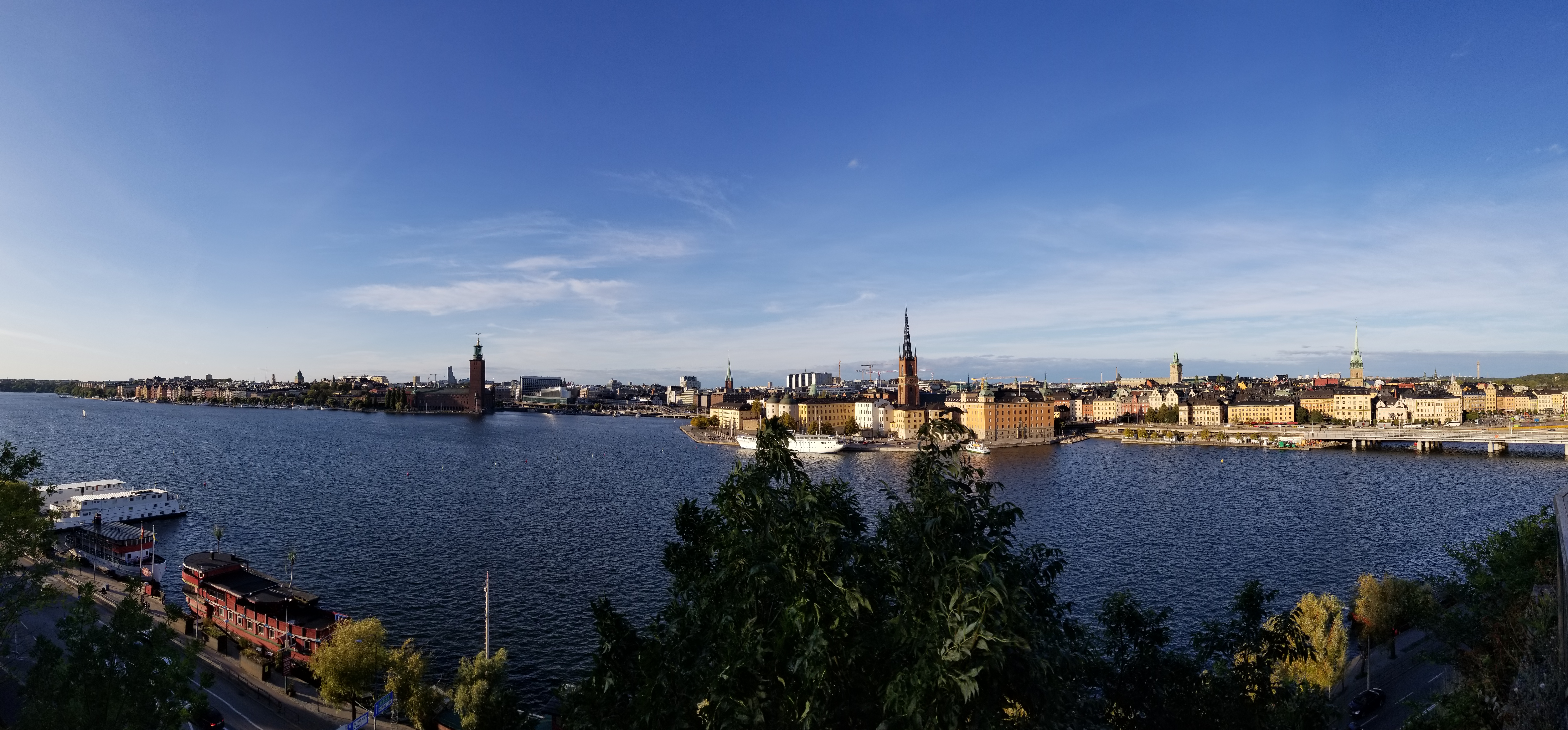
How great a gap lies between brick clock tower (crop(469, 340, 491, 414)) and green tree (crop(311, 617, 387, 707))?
13553 centimetres

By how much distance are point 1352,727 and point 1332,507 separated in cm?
2852

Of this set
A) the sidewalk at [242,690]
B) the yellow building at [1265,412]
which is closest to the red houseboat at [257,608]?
the sidewalk at [242,690]

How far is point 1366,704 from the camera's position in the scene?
13.5 meters

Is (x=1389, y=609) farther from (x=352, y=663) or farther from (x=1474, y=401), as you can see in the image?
(x=1474, y=401)

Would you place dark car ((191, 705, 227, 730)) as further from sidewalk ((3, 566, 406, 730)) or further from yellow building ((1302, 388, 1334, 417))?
yellow building ((1302, 388, 1334, 417))

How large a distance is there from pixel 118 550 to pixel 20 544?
18540 millimetres

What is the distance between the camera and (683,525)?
7133 mm

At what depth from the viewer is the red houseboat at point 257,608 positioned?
1695 centimetres

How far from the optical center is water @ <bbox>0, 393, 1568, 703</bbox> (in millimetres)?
21297

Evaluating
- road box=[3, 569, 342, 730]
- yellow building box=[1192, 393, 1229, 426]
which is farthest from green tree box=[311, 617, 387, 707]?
yellow building box=[1192, 393, 1229, 426]

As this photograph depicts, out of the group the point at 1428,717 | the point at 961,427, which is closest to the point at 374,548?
the point at 961,427

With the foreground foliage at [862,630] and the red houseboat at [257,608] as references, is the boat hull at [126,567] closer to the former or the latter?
the red houseboat at [257,608]

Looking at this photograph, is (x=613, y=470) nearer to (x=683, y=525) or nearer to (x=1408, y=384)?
(x=683, y=525)

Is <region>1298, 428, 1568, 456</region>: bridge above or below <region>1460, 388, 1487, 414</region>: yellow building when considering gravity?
below
